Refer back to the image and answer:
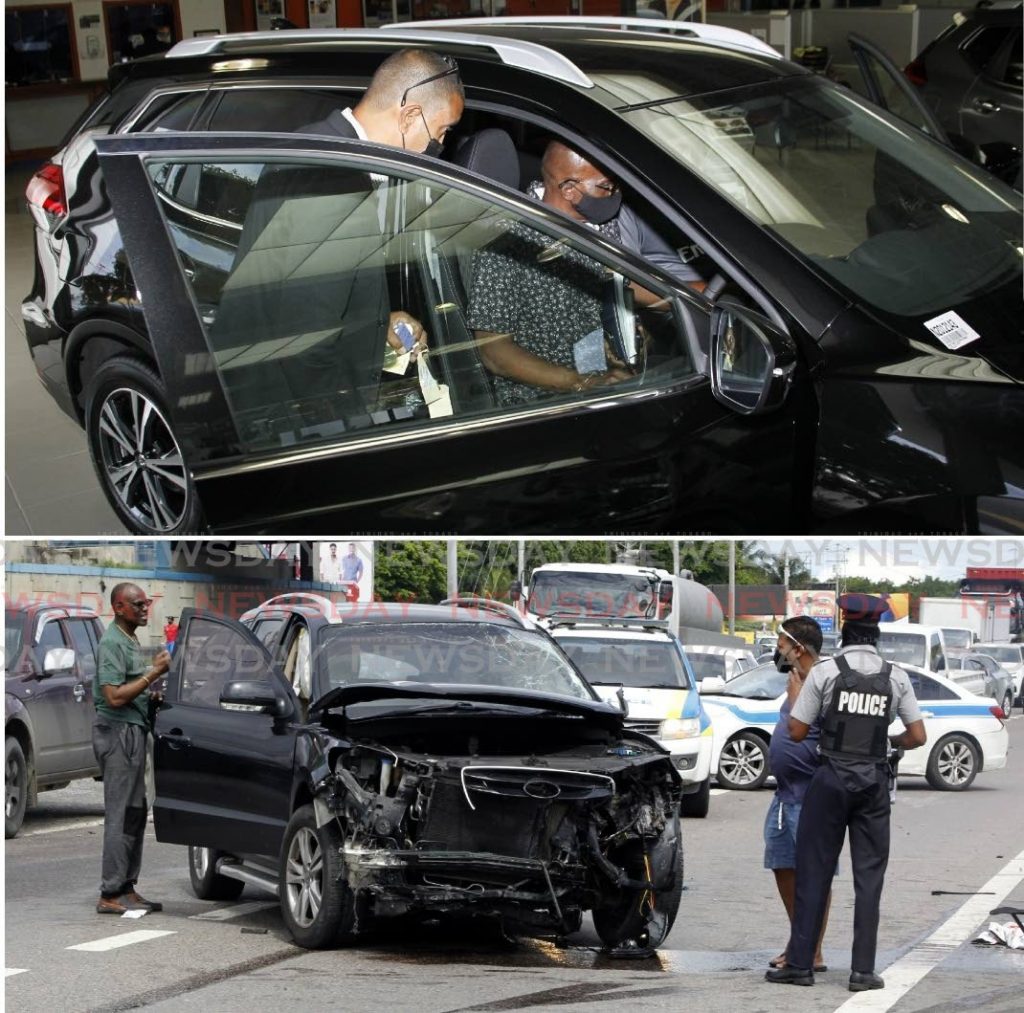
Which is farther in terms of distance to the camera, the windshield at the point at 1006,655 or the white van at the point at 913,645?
the windshield at the point at 1006,655

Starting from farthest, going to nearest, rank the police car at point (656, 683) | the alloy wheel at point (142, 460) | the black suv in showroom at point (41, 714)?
the police car at point (656, 683)
the black suv in showroom at point (41, 714)
the alloy wheel at point (142, 460)

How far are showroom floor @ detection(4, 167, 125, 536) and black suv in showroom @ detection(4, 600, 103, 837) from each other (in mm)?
977

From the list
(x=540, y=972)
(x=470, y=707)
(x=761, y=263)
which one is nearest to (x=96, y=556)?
(x=470, y=707)

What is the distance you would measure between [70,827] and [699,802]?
8.48 feet

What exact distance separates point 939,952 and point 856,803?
23.9 inches

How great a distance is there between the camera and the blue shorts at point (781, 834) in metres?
4.03

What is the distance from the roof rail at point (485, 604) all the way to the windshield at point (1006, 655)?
1670 mm

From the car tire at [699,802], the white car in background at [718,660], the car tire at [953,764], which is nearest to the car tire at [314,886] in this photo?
the white car in background at [718,660]

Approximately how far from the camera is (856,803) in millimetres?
3799

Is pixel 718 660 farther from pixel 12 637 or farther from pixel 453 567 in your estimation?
pixel 12 637

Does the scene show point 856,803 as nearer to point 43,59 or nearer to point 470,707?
point 470,707

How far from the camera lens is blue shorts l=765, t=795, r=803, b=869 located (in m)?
4.03

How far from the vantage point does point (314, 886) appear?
396 centimetres

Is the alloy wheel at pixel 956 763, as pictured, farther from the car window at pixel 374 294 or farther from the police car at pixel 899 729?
the car window at pixel 374 294
